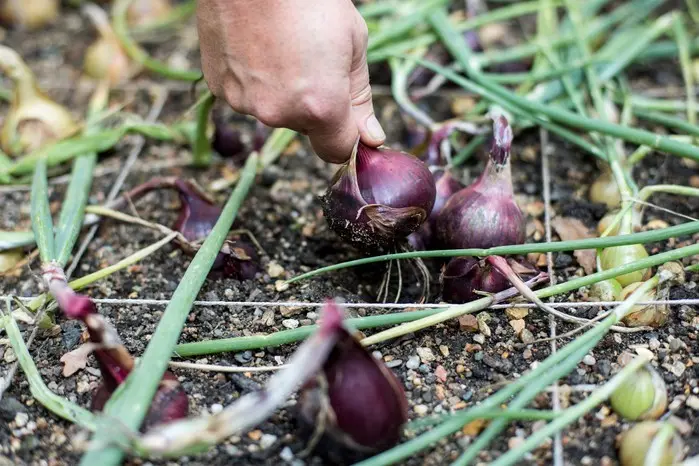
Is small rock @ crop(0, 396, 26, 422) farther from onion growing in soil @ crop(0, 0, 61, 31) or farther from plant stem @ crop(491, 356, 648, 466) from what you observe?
onion growing in soil @ crop(0, 0, 61, 31)

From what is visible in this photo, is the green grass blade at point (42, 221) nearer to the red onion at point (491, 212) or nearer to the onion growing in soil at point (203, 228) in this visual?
the onion growing in soil at point (203, 228)

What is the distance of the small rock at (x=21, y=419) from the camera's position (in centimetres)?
113

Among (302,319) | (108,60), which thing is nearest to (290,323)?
(302,319)

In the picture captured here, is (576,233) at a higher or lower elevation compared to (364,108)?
lower

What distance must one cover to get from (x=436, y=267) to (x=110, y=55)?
1.23 meters

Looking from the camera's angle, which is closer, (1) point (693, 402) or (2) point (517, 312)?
(1) point (693, 402)

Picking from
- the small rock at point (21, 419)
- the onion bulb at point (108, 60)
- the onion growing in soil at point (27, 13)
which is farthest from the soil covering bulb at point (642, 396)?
the onion growing in soil at point (27, 13)

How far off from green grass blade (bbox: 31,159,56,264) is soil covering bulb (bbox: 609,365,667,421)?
974 mm

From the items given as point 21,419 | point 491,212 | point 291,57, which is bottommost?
point 21,419

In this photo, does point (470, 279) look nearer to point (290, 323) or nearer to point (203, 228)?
point (290, 323)

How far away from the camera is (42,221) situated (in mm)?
1343

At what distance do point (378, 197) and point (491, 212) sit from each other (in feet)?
0.75

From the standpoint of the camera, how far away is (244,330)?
129cm

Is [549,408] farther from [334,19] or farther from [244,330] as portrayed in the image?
[334,19]
